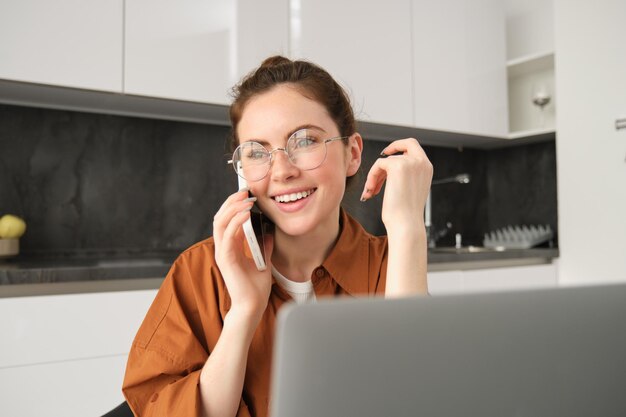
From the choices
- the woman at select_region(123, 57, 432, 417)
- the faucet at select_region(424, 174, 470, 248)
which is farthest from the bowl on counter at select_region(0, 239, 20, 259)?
the faucet at select_region(424, 174, 470, 248)

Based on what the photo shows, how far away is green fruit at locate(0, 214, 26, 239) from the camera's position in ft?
6.26

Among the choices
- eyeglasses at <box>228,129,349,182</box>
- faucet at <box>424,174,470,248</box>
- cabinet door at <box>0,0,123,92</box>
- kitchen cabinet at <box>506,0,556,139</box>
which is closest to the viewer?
eyeglasses at <box>228,129,349,182</box>

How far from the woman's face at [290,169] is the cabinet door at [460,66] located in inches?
66.5

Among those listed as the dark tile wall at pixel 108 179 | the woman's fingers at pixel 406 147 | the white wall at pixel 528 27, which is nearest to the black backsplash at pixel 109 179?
the dark tile wall at pixel 108 179

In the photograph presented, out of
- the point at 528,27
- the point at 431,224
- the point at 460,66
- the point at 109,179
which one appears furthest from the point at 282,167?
the point at 528,27

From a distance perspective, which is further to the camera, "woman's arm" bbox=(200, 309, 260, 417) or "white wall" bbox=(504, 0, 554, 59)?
"white wall" bbox=(504, 0, 554, 59)

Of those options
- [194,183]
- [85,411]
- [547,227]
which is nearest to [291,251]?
[85,411]

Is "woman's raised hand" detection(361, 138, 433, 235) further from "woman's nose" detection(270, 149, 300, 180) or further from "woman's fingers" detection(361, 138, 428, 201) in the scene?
"woman's nose" detection(270, 149, 300, 180)

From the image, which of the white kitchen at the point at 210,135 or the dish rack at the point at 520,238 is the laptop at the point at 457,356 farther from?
the dish rack at the point at 520,238

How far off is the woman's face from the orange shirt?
0.11m

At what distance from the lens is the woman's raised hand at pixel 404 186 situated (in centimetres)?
94

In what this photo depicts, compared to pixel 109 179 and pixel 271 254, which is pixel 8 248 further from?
pixel 271 254

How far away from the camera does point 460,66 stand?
2852 mm

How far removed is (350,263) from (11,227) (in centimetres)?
135
